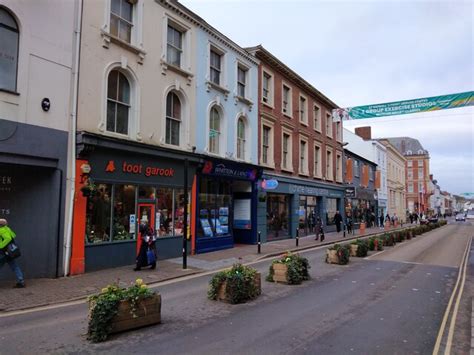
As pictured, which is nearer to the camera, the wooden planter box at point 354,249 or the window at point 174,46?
the window at point 174,46

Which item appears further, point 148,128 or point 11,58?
point 148,128

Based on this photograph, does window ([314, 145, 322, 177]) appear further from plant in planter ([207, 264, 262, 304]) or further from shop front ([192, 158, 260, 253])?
plant in planter ([207, 264, 262, 304])

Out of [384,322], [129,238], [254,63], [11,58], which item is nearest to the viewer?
[384,322]

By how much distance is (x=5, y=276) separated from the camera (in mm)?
10750

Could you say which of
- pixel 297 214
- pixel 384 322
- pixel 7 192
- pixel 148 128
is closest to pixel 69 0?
pixel 148 128

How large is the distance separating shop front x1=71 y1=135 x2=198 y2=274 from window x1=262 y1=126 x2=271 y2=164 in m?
7.45

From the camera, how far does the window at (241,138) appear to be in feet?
68.1

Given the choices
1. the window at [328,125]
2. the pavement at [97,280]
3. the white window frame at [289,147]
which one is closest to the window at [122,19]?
the pavement at [97,280]

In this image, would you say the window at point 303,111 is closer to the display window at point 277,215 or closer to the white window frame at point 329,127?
the white window frame at point 329,127

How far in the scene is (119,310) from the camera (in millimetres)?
6355

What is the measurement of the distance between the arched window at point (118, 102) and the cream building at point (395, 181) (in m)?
42.4

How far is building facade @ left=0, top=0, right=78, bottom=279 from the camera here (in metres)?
10.5

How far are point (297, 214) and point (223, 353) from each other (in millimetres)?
20569

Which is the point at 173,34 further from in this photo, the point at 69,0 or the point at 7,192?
the point at 7,192
